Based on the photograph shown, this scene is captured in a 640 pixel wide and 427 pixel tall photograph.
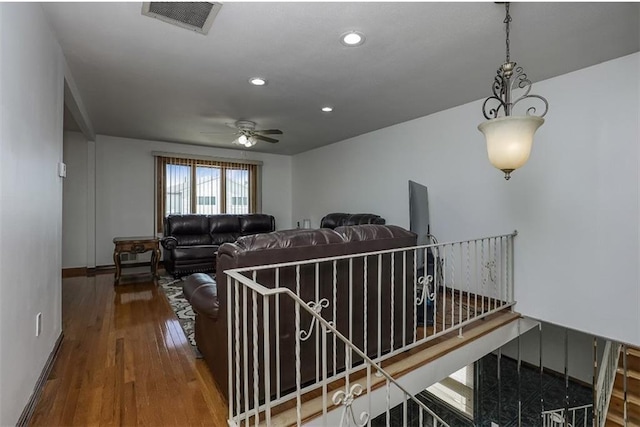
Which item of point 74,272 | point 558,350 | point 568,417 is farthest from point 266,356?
point 74,272

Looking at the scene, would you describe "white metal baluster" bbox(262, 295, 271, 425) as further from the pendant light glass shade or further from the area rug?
the pendant light glass shade

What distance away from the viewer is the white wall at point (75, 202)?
5211 mm

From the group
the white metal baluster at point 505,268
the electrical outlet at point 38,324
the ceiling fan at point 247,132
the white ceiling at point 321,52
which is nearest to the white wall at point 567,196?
the white metal baluster at point 505,268

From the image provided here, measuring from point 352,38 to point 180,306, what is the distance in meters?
3.42

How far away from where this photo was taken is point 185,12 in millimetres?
1982

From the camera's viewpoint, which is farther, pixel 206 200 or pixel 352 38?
pixel 206 200

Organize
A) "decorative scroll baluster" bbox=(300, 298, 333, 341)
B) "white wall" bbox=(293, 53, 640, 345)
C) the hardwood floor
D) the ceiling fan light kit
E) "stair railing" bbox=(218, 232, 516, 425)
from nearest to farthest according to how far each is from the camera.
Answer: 1. "stair railing" bbox=(218, 232, 516, 425)
2. the hardwood floor
3. "decorative scroll baluster" bbox=(300, 298, 333, 341)
4. "white wall" bbox=(293, 53, 640, 345)
5. the ceiling fan light kit

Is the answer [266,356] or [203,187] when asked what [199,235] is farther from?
[266,356]

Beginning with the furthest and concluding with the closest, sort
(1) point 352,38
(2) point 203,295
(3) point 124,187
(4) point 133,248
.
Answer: (3) point 124,187 → (4) point 133,248 → (1) point 352,38 → (2) point 203,295

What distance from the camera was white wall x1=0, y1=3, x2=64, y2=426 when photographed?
4.80 ft

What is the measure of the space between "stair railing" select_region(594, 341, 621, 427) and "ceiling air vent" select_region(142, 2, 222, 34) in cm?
455

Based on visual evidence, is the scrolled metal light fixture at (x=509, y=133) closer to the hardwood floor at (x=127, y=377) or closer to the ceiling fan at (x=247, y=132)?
the hardwood floor at (x=127, y=377)

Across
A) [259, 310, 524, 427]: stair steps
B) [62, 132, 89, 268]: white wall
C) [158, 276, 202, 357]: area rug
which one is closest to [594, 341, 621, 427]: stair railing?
[259, 310, 524, 427]: stair steps

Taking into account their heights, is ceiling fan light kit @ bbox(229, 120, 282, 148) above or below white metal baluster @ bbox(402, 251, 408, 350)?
above
